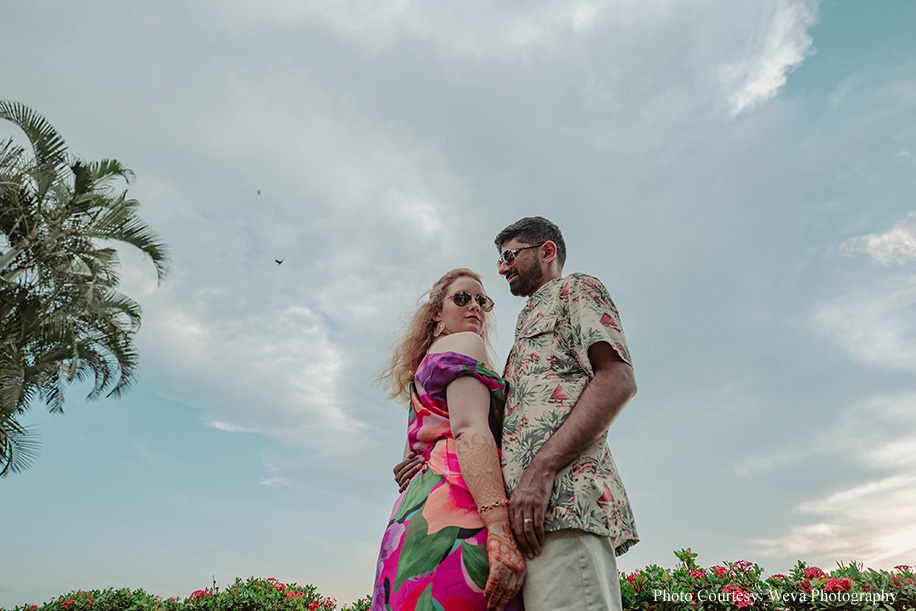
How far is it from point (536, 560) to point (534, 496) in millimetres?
228

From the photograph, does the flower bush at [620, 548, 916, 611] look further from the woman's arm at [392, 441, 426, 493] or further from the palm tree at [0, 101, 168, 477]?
the palm tree at [0, 101, 168, 477]

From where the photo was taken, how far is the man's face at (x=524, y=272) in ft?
9.73

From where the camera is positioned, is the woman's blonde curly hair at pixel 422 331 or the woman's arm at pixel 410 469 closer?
the woman's arm at pixel 410 469

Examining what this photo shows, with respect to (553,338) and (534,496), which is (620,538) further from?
(553,338)

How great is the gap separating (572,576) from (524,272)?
151cm

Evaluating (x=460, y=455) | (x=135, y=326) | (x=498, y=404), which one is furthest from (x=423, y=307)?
(x=135, y=326)

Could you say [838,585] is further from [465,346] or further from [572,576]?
[465,346]

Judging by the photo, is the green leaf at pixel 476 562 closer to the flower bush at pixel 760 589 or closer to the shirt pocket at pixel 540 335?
the shirt pocket at pixel 540 335

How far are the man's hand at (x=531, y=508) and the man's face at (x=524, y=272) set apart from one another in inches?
43.4

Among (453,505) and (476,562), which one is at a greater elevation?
(453,505)

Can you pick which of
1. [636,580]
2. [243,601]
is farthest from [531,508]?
[243,601]

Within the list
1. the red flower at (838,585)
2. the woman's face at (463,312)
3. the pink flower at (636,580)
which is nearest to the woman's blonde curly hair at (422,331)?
the woman's face at (463,312)

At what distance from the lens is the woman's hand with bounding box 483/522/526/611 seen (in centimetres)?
199

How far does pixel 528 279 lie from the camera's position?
9.74 ft
